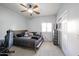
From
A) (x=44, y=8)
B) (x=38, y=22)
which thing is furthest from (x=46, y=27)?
(x=44, y=8)

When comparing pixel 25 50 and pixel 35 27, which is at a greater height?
pixel 35 27

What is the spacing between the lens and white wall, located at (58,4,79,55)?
1.32 metres

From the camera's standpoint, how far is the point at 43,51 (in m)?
1.48

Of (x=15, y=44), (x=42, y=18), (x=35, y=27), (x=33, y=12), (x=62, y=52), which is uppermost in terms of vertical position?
(x=33, y=12)

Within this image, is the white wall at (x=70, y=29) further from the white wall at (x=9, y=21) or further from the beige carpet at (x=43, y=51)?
the white wall at (x=9, y=21)

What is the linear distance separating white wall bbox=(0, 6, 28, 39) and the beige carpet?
0.36 meters

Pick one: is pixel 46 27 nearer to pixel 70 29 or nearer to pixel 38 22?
pixel 38 22

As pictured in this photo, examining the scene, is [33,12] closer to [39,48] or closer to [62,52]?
[39,48]

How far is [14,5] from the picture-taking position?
4.35 feet

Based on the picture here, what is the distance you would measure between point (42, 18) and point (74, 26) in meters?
0.58

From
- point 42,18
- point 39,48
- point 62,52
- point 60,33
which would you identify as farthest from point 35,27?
point 62,52

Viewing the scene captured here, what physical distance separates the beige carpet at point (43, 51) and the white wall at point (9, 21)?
0.36m

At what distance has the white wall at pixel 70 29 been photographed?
4.34 feet

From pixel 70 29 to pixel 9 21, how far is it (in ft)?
3.57
